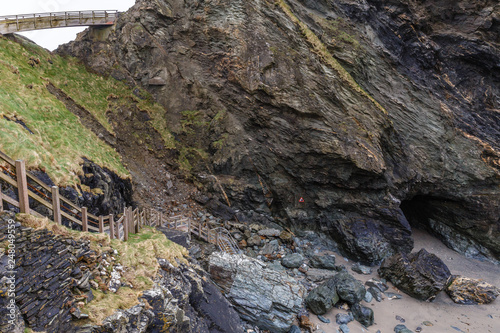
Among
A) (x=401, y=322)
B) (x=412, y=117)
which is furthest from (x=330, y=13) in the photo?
(x=401, y=322)

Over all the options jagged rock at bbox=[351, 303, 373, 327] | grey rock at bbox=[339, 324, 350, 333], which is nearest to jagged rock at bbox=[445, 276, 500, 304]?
jagged rock at bbox=[351, 303, 373, 327]

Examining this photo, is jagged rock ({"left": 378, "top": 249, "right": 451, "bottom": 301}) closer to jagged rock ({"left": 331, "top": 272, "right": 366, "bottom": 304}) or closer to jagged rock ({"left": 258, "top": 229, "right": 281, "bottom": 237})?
jagged rock ({"left": 331, "top": 272, "right": 366, "bottom": 304})

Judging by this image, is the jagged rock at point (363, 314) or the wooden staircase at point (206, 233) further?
the wooden staircase at point (206, 233)

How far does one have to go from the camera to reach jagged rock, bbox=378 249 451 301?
546 inches

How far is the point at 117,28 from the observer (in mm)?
20656

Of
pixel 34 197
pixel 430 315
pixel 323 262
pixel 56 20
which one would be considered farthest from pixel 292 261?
pixel 56 20

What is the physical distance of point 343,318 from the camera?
11766mm

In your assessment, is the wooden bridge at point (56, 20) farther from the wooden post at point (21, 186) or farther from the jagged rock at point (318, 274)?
the jagged rock at point (318, 274)

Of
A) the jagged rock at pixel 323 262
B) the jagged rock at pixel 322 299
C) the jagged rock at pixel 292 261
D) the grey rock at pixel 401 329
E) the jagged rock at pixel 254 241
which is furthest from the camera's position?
the jagged rock at pixel 254 241

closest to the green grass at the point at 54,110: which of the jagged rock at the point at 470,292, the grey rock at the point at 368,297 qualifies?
the grey rock at the point at 368,297

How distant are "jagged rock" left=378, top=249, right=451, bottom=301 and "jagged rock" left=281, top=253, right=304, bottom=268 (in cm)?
525

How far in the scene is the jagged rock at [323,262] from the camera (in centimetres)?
1561

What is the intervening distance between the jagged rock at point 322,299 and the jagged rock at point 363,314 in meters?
0.94

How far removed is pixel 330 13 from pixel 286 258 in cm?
1820
